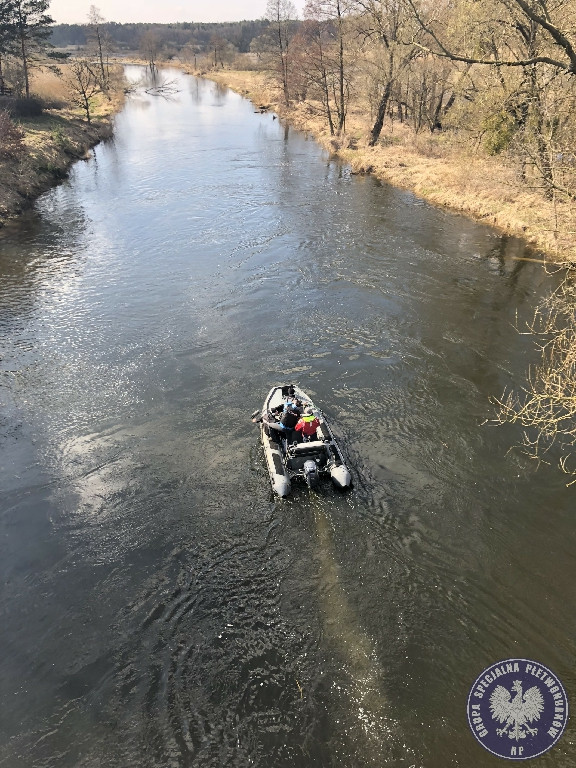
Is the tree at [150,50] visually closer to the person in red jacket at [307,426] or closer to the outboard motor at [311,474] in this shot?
the person in red jacket at [307,426]

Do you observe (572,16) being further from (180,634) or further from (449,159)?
(180,634)

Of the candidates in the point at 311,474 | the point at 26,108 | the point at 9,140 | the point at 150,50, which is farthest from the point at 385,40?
the point at 150,50

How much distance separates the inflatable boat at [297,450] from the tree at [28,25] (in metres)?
36.2

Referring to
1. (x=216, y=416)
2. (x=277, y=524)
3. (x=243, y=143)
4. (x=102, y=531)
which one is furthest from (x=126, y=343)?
(x=243, y=143)

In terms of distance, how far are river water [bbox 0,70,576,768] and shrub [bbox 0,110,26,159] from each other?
8.67 meters

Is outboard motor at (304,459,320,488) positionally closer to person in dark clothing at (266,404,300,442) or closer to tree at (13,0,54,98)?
person in dark clothing at (266,404,300,442)

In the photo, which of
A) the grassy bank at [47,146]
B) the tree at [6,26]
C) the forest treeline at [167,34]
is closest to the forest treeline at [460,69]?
the grassy bank at [47,146]

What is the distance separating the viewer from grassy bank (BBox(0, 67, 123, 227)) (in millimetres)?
24250

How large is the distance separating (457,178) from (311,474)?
2189 centimetres

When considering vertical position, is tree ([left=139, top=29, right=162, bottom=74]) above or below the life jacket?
above

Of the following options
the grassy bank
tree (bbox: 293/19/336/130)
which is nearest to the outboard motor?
the grassy bank

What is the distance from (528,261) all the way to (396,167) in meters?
13.1

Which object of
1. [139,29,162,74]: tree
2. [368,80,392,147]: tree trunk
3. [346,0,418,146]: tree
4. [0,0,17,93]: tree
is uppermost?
[139,29,162,74]: tree

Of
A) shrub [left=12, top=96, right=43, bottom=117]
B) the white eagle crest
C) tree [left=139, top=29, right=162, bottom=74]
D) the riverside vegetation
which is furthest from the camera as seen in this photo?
tree [left=139, top=29, right=162, bottom=74]
